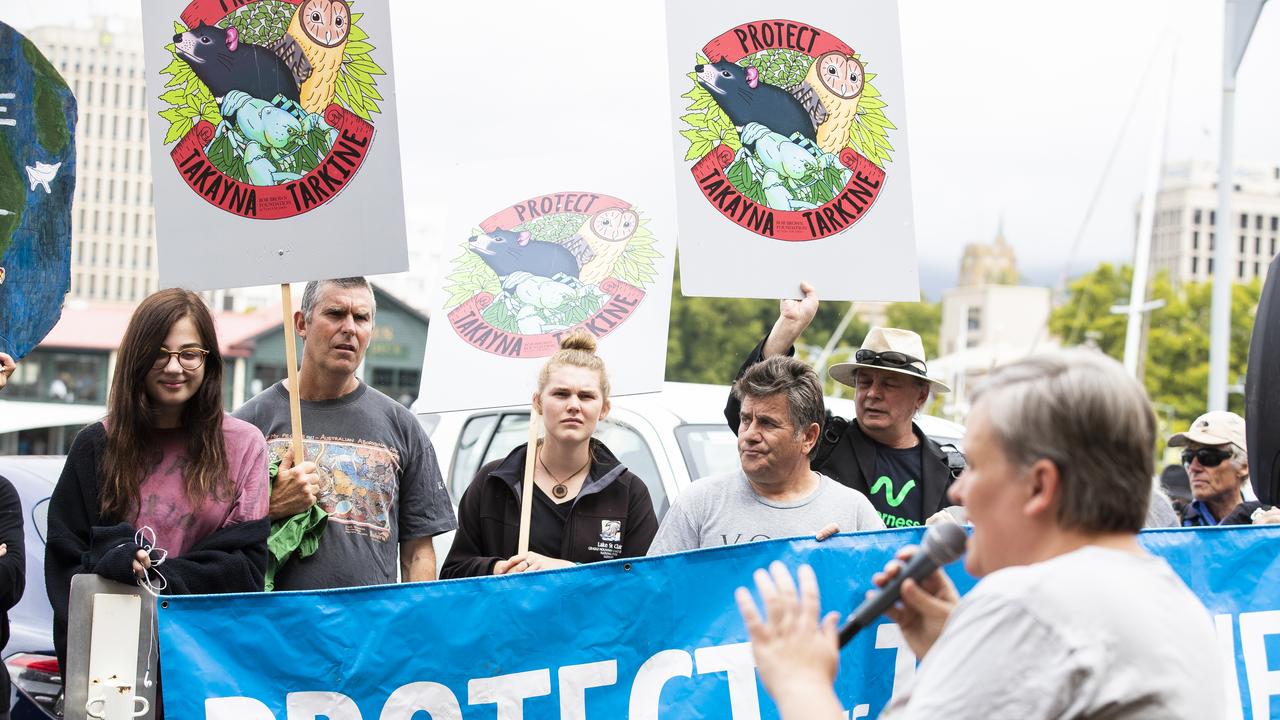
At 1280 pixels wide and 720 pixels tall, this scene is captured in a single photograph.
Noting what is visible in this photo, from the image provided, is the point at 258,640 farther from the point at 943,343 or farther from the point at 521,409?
the point at 943,343

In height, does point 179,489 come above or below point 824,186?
below

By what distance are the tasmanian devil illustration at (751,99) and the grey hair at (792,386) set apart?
3.23 feet

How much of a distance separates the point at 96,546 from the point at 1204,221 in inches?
5854

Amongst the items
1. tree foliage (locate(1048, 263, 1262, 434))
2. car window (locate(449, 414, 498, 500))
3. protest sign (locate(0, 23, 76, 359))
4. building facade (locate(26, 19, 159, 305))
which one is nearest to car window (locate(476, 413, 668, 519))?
car window (locate(449, 414, 498, 500))

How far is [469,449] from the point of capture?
734 cm

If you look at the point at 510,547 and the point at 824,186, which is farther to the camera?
the point at 824,186

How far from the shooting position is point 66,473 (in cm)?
376

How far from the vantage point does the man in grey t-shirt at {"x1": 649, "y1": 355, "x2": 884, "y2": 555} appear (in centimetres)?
423

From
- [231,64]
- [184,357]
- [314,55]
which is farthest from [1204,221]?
[184,357]

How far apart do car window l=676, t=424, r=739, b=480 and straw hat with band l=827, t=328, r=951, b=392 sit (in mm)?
1062

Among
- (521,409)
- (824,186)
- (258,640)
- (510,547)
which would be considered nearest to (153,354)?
(258,640)

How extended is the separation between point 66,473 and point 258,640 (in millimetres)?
714

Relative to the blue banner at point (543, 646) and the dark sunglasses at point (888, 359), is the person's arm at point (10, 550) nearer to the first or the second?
the blue banner at point (543, 646)

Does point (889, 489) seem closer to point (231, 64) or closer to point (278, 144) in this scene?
point (278, 144)
